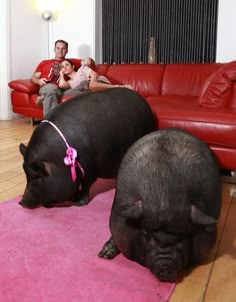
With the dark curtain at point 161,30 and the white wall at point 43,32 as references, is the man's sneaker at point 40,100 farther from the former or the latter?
the dark curtain at point 161,30

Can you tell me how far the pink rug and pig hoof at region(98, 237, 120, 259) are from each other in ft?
0.06

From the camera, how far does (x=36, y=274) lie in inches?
47.0

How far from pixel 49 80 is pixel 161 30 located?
1853mm

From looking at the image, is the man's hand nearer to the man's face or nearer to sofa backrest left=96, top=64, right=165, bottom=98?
the man's face

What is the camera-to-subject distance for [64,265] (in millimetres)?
1256

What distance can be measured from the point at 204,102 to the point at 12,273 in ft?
6.10

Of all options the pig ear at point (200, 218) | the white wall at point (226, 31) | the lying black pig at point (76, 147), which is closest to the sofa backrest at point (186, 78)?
the white wall at point (226, 31)

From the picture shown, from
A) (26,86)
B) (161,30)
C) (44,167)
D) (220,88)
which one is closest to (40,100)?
(26,86)

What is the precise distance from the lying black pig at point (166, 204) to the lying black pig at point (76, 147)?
19.3 inches

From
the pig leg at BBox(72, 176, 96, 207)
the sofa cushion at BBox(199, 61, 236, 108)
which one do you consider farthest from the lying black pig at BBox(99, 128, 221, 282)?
the sofa cushion at BBox(199, 61, 236, 108)

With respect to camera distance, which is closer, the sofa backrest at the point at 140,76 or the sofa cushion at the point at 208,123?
the sofa cushion at the point at 208,123

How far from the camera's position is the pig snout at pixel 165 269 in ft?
3.44

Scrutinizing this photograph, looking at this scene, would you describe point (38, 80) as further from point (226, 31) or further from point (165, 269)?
point (165, 269)

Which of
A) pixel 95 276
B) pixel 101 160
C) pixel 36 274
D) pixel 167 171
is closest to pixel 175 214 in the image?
pixel 167 171
